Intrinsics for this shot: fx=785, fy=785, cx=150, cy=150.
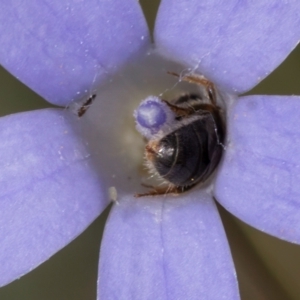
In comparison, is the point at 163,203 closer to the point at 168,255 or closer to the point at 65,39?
the point at 168,255

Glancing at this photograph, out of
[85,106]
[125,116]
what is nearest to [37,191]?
[85,106]

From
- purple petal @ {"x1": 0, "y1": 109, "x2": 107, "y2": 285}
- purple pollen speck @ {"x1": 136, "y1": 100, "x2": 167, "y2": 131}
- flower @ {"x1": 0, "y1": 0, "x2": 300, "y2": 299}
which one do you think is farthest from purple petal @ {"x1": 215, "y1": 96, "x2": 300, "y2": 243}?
purple petal @ {"x1": 0, "y1": 109, "x2": 107, "y2": 285}

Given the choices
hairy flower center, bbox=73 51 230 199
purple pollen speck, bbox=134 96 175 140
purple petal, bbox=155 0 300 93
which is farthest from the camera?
hairy flower center, bbox=73 51 230 199

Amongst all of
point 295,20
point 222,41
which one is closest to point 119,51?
point 222,41

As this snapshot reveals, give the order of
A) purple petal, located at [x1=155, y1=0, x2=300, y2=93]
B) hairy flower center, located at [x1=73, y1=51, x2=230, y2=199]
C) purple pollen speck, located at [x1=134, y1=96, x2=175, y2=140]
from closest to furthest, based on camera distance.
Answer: purple petal, located at [x1=155, y1=0, x2=300, y2=93], purple pollen speck, located at [x1=134, y1=96, x2=175, y2=140], hairy flower center, located at [x1=73, y1=51, x2=230, y2=199]

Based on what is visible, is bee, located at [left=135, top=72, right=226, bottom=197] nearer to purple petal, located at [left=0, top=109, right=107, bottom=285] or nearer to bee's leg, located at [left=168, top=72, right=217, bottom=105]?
bee's leg, located at [left=168, top=72, right=217, bottom=105]

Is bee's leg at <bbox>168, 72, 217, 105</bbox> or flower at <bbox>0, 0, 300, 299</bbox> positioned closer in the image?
flower at <bbox>0, 0, 300, 299</bbox>

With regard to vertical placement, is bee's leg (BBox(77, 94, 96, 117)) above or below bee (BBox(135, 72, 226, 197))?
above

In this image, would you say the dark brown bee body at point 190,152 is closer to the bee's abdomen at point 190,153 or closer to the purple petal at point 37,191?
the bee's abdomen at point 190,153

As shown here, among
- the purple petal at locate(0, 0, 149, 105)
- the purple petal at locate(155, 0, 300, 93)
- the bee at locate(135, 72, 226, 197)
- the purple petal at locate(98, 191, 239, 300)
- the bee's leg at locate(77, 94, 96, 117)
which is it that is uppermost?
the purple petal at locate(0, 0, 149, 105)
